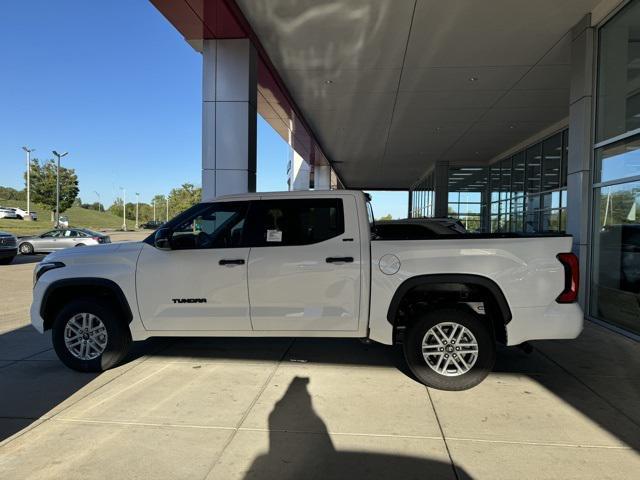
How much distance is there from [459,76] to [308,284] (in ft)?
27.7

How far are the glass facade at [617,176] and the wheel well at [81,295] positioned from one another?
283 inches

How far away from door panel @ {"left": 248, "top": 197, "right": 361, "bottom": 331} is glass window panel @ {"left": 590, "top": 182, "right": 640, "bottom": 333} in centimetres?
507

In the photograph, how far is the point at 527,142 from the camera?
1856cm

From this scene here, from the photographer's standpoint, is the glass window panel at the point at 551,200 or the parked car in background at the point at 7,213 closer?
the glass window panel at the point at 551,200

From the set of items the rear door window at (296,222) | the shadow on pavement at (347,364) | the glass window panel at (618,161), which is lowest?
the shadow on pavement at (347,364)

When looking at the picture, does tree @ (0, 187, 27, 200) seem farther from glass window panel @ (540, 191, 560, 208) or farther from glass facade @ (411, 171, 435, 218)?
glass window panel @ (540, 191, 560, 208)

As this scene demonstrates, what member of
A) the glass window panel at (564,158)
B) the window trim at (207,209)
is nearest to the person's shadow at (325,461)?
the window trim at (207,209)

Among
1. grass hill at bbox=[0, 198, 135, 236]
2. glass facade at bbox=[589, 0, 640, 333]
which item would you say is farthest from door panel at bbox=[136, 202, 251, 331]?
grass hill at bbox=[0, 198, 135, 236]

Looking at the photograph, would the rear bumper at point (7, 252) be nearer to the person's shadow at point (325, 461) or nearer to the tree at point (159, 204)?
the person's shadow at point (325, 461)

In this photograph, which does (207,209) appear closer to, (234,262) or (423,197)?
(234,262)

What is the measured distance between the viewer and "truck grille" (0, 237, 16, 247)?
680 inches

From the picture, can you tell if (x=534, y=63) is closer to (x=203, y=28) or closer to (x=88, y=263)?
(x=203, y=28)

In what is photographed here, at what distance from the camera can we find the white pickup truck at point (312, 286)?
454cm

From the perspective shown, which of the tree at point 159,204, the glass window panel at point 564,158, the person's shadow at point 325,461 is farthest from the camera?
the tree at point 159,204
